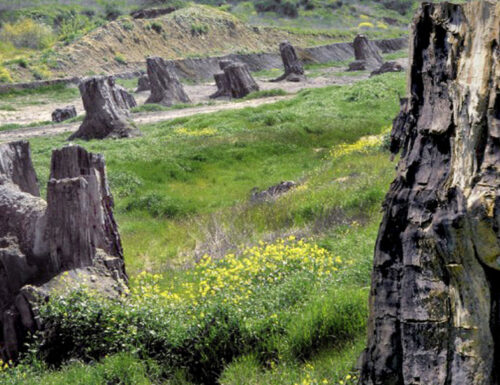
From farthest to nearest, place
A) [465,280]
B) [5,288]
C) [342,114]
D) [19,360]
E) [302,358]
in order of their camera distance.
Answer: [342,114], [5,288], [19,360], [302,358], [465,280]

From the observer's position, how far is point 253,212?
43.7ft

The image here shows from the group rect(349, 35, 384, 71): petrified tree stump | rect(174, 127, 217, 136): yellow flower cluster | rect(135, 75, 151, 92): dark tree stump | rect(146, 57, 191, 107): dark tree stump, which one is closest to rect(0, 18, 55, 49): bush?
rect(135, 75, 151, 92): dark tree stump

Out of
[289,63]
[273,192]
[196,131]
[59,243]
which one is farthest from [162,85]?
[59,243]

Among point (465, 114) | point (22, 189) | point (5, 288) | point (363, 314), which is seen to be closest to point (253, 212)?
point (22, 189)

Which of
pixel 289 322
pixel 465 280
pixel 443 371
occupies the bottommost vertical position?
pixel 289 322

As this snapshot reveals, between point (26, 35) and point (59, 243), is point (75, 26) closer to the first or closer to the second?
point (26, 35)

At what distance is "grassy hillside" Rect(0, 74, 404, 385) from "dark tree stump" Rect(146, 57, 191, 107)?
16.8 meters

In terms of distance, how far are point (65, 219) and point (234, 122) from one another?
18924mm

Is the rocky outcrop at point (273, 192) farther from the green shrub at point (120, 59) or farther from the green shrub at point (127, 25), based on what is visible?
the green shrub at point (127, 25)

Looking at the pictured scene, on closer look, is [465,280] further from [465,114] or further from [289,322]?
[289,322]

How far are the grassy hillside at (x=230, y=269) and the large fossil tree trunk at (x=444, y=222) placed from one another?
1.38m

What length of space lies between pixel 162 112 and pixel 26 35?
36594 mm

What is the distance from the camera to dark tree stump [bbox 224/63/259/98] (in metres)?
41.1

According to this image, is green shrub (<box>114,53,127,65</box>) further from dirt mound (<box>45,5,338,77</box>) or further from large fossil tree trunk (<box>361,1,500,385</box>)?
large fossil tree trunk (<box>361,1,500,385</box>)
